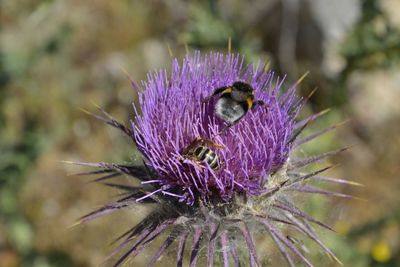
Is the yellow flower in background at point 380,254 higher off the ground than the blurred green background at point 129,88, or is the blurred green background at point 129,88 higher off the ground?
the blurred green background at point 129,88

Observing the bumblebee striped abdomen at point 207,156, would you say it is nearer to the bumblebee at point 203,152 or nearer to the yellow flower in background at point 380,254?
the bumblebee at point 203,152

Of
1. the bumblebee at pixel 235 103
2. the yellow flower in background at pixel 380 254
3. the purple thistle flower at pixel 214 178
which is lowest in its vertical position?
the yellow flower in background at pixel 380 254

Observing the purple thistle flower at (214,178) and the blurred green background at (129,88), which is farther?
the blurred green background at (129,88)

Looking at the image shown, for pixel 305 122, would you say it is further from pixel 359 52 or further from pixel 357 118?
pixel 357 118

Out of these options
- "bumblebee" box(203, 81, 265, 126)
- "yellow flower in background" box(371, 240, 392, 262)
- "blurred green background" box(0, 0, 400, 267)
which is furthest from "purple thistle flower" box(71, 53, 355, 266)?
"yellow flower in background" box(371, 240, 392, 262)

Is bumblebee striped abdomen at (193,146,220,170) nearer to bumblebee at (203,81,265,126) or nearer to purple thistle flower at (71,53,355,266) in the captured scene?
purple thistle flower at (71,53,355,266)

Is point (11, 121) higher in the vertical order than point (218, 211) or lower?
higher

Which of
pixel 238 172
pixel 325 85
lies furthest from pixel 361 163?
pixel 238 172

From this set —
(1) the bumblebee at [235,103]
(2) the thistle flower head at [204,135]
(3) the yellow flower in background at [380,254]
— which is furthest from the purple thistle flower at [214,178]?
(3) the yellow flower in background at [380,254]
